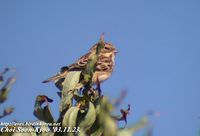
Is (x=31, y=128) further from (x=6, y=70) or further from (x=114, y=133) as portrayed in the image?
(x=114, y=133)

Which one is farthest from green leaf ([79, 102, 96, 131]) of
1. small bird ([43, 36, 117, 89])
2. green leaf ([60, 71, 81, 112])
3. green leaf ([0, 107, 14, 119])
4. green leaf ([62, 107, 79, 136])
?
small bird ([43, 36, 117, 89])

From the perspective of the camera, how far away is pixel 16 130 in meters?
2.51

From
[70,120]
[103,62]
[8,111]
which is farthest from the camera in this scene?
[103,62]

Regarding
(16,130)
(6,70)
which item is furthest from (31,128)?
(6,70)

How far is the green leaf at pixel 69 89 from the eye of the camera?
113 inches

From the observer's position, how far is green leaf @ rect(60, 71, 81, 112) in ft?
9.39

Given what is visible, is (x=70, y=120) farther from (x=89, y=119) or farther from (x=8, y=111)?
(x=8, y=111)

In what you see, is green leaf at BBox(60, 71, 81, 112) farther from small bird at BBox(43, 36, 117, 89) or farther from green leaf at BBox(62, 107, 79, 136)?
small bird at BBox(43, 36, 117, 89)

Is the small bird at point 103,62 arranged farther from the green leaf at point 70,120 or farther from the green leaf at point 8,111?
the green leaf at point 8,111

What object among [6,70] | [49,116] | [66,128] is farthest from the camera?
[49,116]

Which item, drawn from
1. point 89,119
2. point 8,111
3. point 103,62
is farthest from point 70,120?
point 103,62

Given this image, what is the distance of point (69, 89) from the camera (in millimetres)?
3031

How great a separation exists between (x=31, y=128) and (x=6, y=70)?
1.90 ft

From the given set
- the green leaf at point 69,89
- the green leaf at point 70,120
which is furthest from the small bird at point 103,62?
the green leaf at point 70,120
